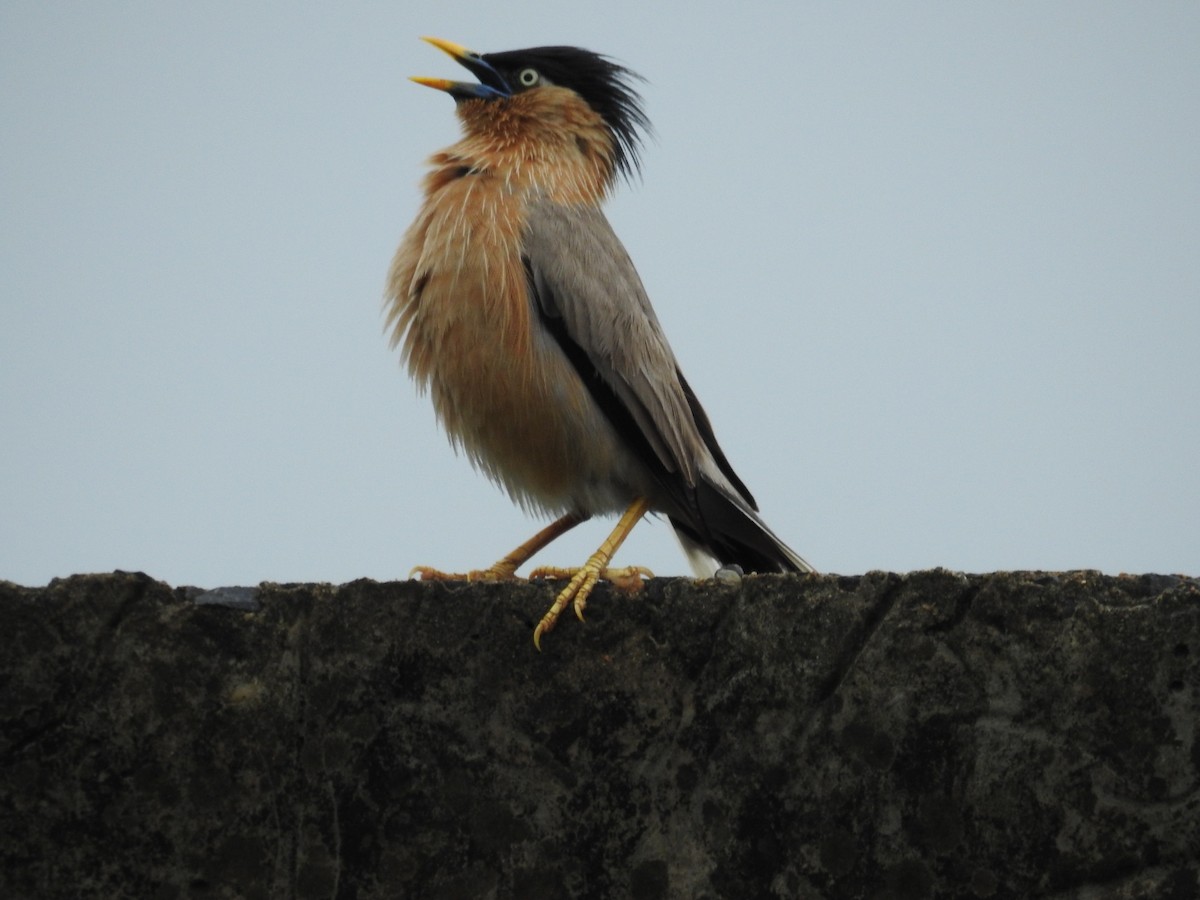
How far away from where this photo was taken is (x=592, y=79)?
519 cm

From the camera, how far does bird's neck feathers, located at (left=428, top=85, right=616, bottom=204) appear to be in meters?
4.61

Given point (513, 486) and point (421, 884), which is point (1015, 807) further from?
point (513, 486)

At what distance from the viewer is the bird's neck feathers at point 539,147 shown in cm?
461

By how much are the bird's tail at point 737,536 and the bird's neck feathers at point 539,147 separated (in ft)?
3.89

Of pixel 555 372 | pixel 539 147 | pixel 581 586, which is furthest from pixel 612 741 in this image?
pixel 539 147

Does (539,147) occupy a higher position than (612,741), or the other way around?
(539,147)

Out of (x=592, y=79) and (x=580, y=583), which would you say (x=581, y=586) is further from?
(x=592, y=79)

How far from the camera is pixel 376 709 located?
2611mm

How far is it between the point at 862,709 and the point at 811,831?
247 millimetres

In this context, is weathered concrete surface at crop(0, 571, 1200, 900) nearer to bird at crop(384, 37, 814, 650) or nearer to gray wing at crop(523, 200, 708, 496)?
bird at crop(384, 37, 814, 650)

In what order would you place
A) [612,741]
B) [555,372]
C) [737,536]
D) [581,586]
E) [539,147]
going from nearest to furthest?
1. [612,741]
2. [581,586]
3. [555,372]
4. [737,536]
5. [539,147]

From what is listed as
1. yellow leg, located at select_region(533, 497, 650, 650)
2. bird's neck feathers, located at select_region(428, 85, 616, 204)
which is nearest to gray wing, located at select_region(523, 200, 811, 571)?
bird's neck feathers, located at select_region(428, 85, 616, 204)

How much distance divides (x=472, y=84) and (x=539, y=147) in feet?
1.58

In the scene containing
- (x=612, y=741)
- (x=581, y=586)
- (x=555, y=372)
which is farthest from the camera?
(x=555, y=372)
